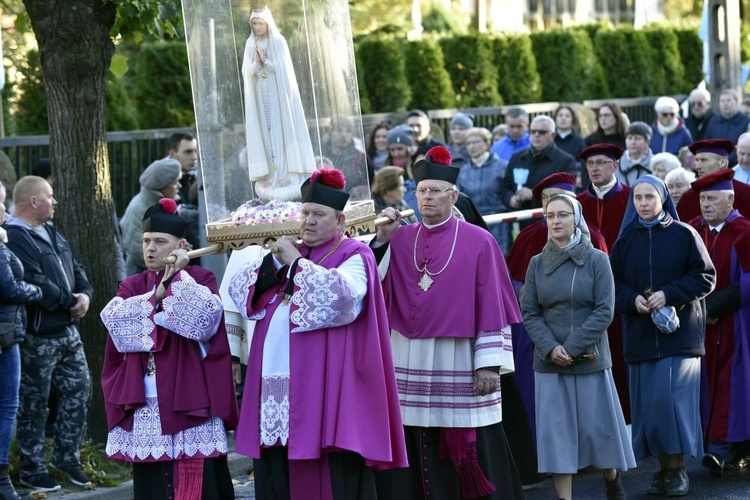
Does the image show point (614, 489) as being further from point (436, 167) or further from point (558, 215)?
point (436, 167)

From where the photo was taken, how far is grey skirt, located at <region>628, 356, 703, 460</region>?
30.2 feet

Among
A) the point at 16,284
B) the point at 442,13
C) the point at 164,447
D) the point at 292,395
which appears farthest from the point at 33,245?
the point at 442,13

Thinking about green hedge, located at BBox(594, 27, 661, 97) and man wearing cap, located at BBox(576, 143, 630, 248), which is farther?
green hedge, located at BBox(594, 27, 661, 97)

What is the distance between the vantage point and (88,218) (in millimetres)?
10164

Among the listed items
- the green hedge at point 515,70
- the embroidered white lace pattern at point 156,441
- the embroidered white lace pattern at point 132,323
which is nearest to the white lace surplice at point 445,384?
the embroidered white lace pattern at point 156,441

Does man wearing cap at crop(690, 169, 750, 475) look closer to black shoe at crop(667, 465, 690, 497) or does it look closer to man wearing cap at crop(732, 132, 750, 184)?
black shoe at crop(667, 465, 690, 497)

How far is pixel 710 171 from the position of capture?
11211 millimetres

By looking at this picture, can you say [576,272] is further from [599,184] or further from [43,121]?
[43,121]

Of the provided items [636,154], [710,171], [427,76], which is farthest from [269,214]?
[427,76]

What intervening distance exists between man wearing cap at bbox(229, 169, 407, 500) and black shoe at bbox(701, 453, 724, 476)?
11.3ft

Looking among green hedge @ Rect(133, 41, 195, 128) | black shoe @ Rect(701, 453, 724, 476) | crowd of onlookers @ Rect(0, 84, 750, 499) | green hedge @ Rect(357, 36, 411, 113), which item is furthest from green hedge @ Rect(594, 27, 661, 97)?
black shoe @ Rect(701, 453, 724, 476)

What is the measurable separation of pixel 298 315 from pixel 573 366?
2.37m

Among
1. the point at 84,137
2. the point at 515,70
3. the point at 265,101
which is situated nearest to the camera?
the point at 265,101

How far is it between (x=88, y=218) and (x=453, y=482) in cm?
360
